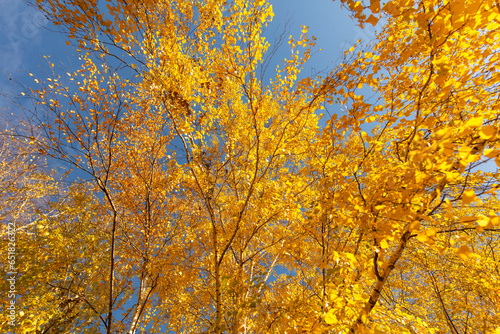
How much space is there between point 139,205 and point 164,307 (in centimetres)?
343

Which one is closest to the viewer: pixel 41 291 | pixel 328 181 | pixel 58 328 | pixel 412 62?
pixel 412 62

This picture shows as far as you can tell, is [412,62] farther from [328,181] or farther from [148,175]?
[148,175]

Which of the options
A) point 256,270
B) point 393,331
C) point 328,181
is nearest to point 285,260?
point 256,270

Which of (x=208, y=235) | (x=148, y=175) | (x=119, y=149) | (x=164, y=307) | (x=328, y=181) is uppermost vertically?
(x=119, y=149)

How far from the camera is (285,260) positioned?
4.84m

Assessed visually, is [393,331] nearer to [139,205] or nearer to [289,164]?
[289,164]

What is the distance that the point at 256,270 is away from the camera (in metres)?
5.82

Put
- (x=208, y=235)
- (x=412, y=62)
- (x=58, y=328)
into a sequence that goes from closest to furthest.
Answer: (x=412, y=62) < (x=208, y=235) < (x=58, y=328)

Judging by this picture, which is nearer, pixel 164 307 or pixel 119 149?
pixel 164 307

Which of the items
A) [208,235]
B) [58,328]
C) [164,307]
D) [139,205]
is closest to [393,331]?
[208,235]

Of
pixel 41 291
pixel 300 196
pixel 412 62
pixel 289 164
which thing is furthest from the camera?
pixel 289 164

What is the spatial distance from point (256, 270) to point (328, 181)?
Result: 4.30 meters

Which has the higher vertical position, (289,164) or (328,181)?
(289,164)

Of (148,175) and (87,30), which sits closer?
(87,30)
